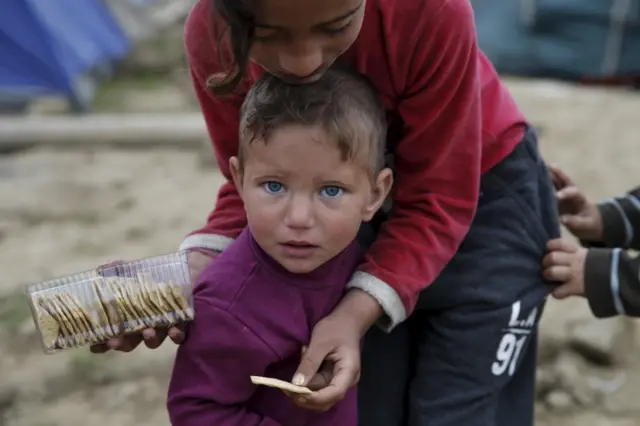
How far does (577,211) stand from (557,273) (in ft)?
1.18

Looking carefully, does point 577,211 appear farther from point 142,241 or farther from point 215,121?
point 142,241

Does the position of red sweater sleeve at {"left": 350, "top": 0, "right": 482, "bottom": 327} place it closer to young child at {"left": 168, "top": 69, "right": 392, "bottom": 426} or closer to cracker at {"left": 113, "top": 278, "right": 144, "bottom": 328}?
young child at {"left": 168, "top": 69, "right": 392, "bottom": 426}

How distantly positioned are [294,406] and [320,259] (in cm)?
22

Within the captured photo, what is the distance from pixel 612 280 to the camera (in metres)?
1.51

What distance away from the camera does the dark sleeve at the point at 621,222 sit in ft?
5.78

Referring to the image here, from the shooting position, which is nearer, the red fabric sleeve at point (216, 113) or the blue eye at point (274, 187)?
the blue eye at point (274, 187)

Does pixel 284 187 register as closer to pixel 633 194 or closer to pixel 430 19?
pixel 430 19

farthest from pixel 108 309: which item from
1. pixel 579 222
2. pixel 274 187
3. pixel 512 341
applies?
pixel 579 222

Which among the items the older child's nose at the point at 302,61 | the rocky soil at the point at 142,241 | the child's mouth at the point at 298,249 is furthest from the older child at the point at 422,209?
the rocky soil at the point at 142,241

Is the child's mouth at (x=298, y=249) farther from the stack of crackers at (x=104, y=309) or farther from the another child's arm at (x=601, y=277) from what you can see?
the another child's arm at (x=601, y=277)

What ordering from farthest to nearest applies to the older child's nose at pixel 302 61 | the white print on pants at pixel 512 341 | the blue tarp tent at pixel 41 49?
the blue tarp tent at pixel 41 49
the white print on pants at pixel 512 341
the older child's nose at pixel 302 61

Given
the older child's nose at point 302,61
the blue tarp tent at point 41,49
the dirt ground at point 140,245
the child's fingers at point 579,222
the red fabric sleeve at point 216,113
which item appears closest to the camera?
the older child's nose at point 302,61

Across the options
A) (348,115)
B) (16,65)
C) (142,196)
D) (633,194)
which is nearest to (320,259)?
(348,115)

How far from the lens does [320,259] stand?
3.83ft
